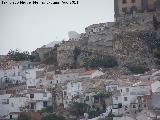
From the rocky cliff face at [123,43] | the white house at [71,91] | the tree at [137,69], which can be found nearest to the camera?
the white house at [71,91]

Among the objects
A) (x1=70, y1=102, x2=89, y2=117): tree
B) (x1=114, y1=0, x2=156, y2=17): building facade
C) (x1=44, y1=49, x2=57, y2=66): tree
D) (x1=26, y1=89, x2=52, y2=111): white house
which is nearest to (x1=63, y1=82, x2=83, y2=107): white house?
(x1=26, y1=89, x2=52, y2=111): white house

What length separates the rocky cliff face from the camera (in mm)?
59763

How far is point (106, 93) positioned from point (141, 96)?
3.03 metres

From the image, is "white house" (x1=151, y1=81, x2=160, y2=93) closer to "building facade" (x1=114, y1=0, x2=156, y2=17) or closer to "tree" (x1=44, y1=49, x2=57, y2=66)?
"building facade" (x1=114, y1=0, x2=156, y2=17)

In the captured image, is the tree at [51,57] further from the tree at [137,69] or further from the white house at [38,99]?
the white house at [38,99]

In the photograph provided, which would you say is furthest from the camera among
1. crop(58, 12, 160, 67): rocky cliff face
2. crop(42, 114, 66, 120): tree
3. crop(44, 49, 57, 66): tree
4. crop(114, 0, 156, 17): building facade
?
crop(44, 49, 57, 66): tree

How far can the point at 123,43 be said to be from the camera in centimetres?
6094

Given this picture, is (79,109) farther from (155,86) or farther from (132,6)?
(132,6)

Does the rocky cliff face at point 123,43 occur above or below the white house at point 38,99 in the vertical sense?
above

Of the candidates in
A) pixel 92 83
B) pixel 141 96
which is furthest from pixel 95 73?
pixel 141 96


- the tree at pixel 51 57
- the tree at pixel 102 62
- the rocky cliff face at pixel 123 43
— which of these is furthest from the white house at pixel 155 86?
the tree at pixel 51 57

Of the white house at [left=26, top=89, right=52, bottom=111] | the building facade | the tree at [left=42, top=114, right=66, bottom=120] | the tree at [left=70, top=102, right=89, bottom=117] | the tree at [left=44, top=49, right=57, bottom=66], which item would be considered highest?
the building facade

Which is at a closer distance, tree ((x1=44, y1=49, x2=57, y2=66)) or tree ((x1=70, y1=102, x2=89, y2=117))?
tree ((x1=70, y1=102, x2=89, y2=117))

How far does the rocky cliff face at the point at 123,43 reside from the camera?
5976 centimetres
